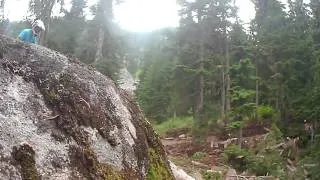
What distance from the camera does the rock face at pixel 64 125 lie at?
4906mm

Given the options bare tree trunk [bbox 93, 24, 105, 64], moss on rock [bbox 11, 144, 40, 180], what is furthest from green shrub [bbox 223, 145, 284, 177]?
moss on rock [bbox 11, 144, 40, 180]

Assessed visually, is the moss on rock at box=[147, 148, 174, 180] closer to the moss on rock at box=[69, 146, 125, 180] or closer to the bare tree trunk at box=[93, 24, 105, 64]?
the moss on rock at box=[69, 146, 125, 180]

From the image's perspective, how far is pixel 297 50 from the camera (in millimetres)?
26984

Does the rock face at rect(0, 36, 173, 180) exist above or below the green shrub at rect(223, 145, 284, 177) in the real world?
above

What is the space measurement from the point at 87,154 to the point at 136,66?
87.5 m

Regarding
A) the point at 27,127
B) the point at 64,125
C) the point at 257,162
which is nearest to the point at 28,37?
the point at 64,125

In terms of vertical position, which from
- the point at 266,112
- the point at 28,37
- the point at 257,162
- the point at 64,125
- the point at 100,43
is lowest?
the point at 257,162

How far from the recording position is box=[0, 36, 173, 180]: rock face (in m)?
4.91

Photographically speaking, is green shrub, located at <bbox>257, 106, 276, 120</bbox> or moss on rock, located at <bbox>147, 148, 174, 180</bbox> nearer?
moss on rock, located at <bbox>147, 148, 174, 180</bbox>

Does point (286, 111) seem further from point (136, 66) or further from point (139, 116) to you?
point (136, 66)

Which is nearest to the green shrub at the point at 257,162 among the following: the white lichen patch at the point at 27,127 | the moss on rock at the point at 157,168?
the moss on rock at the point at 157,168

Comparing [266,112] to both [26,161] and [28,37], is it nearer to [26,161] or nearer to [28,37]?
[28,37]

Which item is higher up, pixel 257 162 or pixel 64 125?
pixel 64 125

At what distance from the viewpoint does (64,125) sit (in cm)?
546
